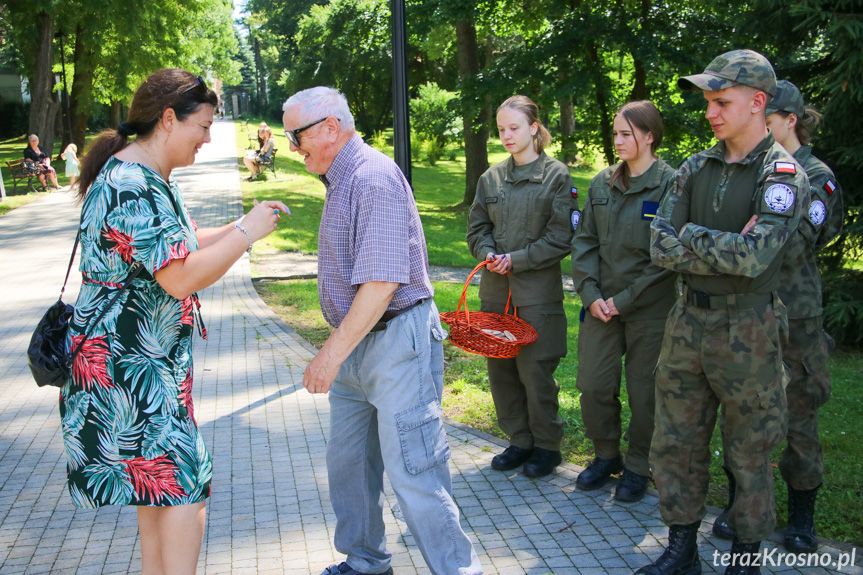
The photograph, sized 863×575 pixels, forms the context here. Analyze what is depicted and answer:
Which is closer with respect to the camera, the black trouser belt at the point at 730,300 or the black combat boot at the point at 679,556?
the black trouser belt at the point at 730,300

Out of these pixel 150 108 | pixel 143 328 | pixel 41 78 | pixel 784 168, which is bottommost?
pixel 143 328

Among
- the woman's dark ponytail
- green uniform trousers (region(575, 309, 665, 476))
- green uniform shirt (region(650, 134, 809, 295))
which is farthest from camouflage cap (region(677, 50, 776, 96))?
the woman's dark ponytail

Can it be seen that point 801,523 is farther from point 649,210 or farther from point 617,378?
point 649,210

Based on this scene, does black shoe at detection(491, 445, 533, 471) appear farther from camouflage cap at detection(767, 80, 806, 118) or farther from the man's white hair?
the man's white hair

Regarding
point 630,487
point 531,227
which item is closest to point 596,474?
point 630,487

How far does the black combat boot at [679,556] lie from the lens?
343 centimetres

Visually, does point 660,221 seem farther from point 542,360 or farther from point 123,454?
point 123,454

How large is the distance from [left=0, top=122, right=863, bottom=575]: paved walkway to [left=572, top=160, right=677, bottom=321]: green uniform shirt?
117 centimetres

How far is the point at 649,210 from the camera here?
163 inches

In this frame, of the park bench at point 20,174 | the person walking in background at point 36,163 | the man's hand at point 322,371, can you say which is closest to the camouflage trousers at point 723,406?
the man's hand at point 322,371

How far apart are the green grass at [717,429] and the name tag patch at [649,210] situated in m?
1.68

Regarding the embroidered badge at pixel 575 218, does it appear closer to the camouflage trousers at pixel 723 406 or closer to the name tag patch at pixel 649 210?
the name tag patch at pixel 649 210

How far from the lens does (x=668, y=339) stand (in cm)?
346

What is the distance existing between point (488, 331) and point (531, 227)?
0.77m
